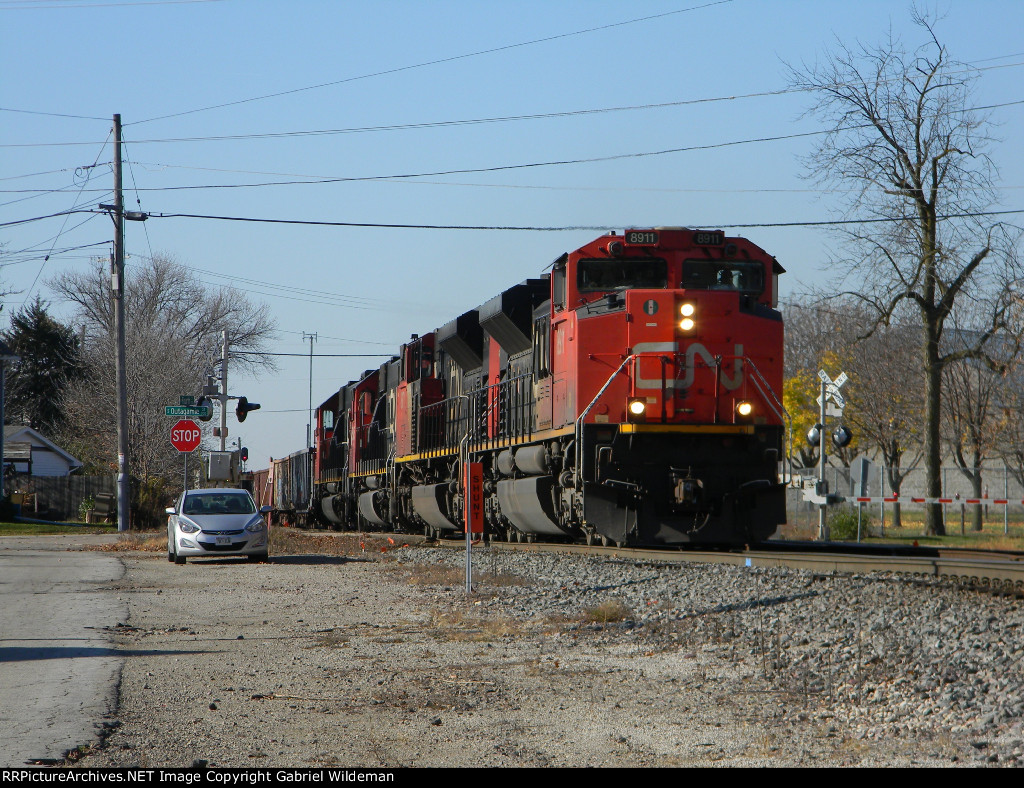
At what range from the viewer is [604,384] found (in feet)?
42.5

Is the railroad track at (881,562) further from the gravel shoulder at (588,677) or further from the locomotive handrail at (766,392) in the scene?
the locomotive handrail at (766,392)

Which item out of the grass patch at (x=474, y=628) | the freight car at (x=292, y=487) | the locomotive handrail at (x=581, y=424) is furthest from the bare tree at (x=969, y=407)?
the grass patch at (x=474, y=628)

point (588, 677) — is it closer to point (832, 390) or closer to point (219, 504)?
point (219, 504)

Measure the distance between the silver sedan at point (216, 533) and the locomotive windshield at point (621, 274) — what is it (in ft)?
24.1

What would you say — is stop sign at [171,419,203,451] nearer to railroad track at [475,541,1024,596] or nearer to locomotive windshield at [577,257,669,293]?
railroad track at [475,541,1024,596]

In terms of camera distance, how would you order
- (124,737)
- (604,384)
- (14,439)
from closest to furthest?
(124,737) < (604,384) < (14,439)

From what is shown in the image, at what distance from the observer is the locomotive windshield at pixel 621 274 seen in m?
13.4

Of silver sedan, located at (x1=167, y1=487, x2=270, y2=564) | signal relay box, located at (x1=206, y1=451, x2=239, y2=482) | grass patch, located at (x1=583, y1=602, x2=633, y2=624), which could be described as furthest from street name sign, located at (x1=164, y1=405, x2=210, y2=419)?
grass patch, located at (x1=583, y1=602, x2=633, y2=624)

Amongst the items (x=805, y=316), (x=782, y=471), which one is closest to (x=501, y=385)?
(x=782, y=471)

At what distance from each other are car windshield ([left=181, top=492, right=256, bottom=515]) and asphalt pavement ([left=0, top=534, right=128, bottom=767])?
8.19 ft

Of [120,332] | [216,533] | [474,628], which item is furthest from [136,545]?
[474,628]

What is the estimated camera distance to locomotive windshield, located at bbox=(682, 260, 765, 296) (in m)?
13.5
